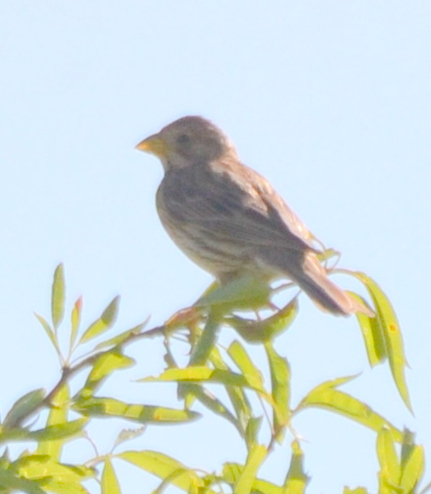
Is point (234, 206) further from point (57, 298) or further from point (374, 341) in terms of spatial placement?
point (57, 298)

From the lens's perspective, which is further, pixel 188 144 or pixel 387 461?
pixel 188 144

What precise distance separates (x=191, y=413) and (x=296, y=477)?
371 mm

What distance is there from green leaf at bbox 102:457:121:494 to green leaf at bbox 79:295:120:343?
34 cm

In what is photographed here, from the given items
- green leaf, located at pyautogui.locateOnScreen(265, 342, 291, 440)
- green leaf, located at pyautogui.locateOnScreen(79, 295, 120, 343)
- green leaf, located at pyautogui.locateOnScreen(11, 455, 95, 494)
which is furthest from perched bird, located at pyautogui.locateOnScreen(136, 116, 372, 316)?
green leaf, located at pyautogui.locateOnScreen(11, 455, 95, 494)

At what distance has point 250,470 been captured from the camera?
2.62 m

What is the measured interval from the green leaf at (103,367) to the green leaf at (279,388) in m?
0.41

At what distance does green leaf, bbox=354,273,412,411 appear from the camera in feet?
11.2

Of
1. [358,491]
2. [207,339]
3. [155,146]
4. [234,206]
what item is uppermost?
[155,146]

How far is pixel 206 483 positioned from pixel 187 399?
0.45 meters

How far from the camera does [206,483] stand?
2.82 meters

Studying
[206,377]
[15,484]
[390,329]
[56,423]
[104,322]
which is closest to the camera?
[15,484]

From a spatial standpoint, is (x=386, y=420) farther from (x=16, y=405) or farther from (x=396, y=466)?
(x=16, y=405)

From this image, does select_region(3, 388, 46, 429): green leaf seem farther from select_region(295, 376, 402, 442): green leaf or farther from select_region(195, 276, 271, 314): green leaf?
select_region(295, 376, 402, 442): green leaf

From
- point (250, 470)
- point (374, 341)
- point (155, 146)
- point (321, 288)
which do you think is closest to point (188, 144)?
point (155, 146)
